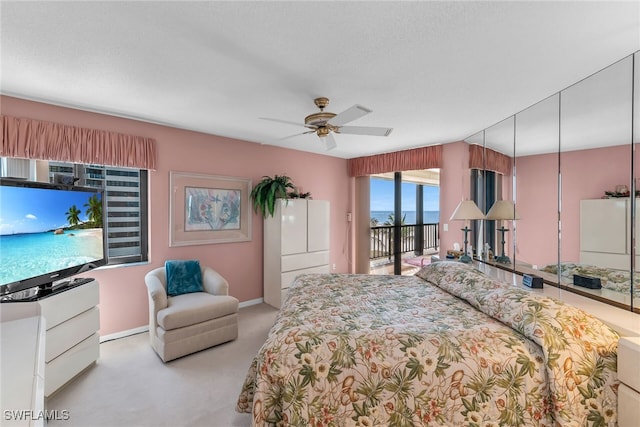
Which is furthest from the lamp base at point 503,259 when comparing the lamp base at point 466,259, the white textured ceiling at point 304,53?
the white textured ceiling at point 304,53

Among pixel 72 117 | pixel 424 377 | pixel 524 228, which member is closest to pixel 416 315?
pixel 424 377

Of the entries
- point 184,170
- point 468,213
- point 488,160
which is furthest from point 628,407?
point 184,170

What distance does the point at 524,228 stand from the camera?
8.79ft

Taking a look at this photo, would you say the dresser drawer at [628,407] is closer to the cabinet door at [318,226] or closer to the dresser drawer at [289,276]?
the dresser drawer at [289,276]

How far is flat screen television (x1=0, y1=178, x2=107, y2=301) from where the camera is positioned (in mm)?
1836

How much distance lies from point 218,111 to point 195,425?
9.00 ft

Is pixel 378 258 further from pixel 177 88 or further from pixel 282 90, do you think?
pixel 177 88

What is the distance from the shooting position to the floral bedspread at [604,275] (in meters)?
1.76

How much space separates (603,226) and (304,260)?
10.8 ft

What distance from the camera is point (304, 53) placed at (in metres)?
1.81

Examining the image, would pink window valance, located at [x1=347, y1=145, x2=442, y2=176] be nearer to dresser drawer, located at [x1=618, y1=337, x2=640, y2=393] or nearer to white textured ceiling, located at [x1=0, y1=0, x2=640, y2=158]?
white textured ceiling, located at [x1=0, y1=0, x2=640, y2=158]

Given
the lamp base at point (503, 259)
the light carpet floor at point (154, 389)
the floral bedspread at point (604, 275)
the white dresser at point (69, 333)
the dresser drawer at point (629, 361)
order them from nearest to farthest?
the dresser drawer at point (629, 361), the floral bedspread at point (604, 275), the light carpet floor at point (154, 389), the white dresser at point (69, 333), the lamp base at point (503, 259)

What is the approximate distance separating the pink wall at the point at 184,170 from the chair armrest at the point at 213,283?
0.50m

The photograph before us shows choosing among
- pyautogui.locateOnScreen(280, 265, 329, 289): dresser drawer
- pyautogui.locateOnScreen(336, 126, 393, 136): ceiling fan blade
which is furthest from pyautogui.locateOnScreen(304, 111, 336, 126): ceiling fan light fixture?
pyautogui.locateOnScreen(280, 265, 329, 289): dresser drawer
